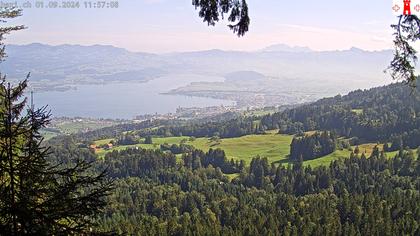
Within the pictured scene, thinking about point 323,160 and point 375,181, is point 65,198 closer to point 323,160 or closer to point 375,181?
point 375,181

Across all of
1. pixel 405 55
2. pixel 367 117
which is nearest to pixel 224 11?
pixel 405 55

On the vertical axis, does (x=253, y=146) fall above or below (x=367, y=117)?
below

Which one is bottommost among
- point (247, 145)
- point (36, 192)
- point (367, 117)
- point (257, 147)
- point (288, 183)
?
point (288, 183)

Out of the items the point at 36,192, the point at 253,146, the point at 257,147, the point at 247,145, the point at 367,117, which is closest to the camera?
the point at 36,192

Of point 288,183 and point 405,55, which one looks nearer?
Result: point 405,55

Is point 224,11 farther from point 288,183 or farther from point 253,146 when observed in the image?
point 253,146

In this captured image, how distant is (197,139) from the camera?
152000 millimetres

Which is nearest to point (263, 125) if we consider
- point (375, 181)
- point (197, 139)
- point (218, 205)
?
point (197, 139)

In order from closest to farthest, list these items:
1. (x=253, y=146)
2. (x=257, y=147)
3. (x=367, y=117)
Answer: (x=257, y=147) → (x=253, y=146) → (x=367, y=117)

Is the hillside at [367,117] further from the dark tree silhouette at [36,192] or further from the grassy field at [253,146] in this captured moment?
the dark tree silhouette at [36,192]

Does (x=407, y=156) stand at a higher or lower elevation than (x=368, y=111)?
lower

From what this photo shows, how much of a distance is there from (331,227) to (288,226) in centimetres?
552

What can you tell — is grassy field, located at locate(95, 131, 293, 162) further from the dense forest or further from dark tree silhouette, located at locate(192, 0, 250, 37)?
dark tree silhouette, located at locate(192, 0, 250, 37)

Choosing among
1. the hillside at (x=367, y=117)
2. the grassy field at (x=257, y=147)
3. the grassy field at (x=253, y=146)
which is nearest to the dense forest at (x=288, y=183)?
the hillside at (x=367, y=117)
